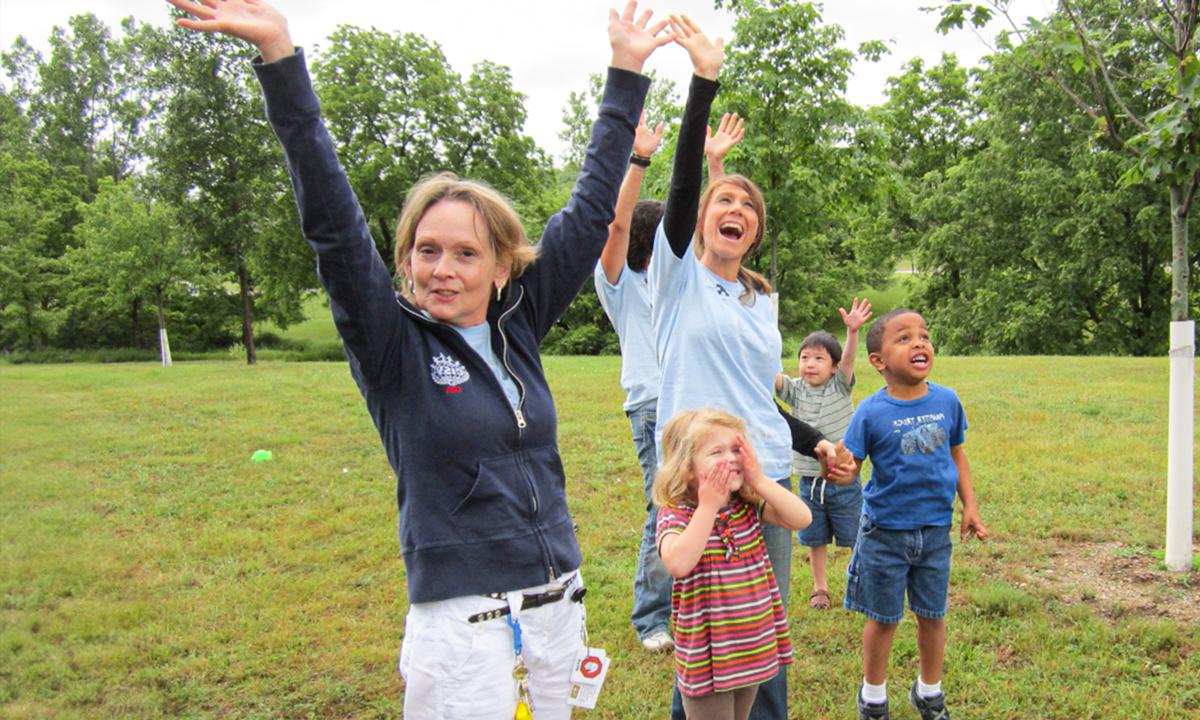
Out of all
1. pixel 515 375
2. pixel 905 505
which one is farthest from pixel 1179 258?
pixel 515 375

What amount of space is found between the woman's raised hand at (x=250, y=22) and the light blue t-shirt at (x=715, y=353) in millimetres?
1471

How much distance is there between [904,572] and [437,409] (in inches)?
91.1

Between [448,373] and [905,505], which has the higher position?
[448,373]

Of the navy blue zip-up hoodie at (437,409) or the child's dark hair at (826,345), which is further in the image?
the child's dark hair at (826,345)

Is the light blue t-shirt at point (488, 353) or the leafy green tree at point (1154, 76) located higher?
the leafy green tree at point (1154, 76)

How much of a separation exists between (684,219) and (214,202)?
20.4 metres

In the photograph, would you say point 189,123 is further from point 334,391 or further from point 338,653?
point 338,653

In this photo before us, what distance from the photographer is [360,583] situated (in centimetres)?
520

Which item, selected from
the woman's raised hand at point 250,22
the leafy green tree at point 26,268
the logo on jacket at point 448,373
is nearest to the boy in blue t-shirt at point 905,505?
the logo on jacket at point 448,373

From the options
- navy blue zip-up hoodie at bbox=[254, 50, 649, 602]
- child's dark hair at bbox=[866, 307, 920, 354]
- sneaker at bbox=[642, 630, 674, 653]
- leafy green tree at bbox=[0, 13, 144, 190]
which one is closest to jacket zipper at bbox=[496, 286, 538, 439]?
navy blue zip-up hoodie at bbox=[254, 50, 649, 602]

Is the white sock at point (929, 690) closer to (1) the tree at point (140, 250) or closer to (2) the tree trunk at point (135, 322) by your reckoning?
(1) the tree at point (140, 250)

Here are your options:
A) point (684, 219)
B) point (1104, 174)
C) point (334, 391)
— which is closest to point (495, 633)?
point (684, 219)

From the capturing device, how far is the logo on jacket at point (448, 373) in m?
1.73

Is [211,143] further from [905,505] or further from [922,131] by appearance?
[922,131]
